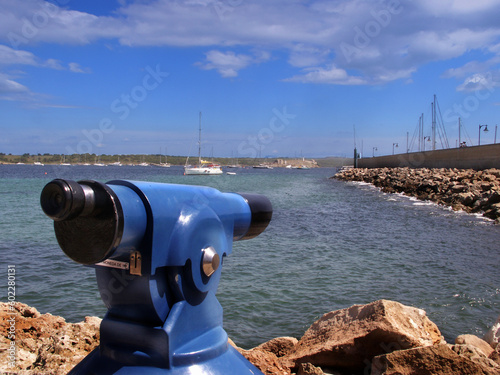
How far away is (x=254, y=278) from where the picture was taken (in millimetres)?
9750

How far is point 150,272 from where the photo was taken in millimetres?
1694

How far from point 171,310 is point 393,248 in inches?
507

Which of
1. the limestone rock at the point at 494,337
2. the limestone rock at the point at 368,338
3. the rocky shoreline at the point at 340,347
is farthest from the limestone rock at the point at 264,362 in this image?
the limestone rock at the point at 494,337

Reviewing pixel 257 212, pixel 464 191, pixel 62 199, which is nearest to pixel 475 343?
pixel 257 212

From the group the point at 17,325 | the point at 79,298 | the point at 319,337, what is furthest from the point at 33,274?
the point at 319,337

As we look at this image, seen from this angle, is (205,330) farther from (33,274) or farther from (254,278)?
(33,274)

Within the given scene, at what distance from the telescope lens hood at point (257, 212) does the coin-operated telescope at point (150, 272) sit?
0.53 meters

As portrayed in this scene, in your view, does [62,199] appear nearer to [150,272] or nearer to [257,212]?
[150,272]

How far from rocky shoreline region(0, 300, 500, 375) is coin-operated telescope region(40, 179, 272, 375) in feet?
6.90

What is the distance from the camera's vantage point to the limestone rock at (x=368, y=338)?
178 inches

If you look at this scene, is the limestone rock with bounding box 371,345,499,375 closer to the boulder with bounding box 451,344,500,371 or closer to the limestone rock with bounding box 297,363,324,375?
the boulder with bounding box 451,344,500,371

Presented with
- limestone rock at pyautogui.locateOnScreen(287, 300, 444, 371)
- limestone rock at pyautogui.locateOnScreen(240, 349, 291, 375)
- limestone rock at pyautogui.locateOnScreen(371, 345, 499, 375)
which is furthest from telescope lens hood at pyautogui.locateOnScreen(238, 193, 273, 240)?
limestone rock at pyautogui.locateOnScreen(287, 300, 444, 371)

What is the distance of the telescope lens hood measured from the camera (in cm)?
246

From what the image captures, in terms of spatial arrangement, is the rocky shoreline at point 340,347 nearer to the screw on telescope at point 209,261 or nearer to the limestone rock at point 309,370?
the limestone rock at point 309,370
